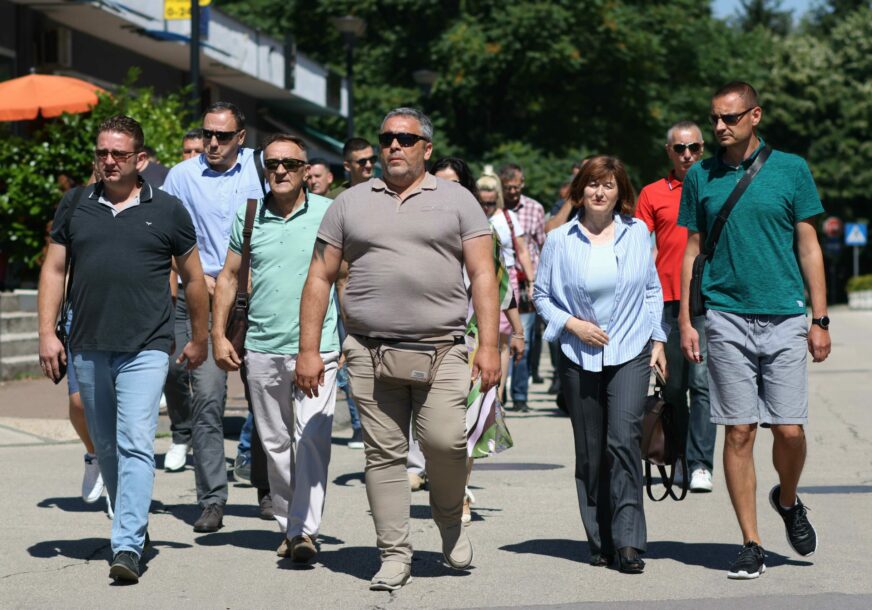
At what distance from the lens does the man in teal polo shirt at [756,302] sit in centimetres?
625

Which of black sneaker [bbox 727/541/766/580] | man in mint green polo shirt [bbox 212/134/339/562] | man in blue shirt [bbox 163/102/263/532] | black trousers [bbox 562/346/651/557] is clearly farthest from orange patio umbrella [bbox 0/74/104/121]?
black sneaker [bbox 727/541/766/580]

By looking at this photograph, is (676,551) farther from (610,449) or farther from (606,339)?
(606,339)

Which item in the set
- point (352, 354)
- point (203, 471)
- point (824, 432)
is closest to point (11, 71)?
point (824, 432)

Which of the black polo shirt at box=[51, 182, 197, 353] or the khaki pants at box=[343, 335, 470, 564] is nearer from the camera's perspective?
the khaki pants at box=[343, 335, 470, 564]

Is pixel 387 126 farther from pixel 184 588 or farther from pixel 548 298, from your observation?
pixel 184 588

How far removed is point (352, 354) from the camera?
6.19 meters

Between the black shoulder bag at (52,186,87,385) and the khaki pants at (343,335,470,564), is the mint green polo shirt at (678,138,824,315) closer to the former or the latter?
the khaki pants at (343,335,470,564)

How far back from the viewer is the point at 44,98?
15.7 metres

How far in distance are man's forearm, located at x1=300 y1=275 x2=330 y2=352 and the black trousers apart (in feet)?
3.69

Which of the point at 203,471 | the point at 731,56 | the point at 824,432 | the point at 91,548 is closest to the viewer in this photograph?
the point at 91,548

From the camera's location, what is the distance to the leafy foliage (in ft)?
51.9

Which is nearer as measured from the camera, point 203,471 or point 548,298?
point 548,298

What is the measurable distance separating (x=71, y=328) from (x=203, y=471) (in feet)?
4.32

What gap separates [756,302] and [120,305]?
2.62 meters
